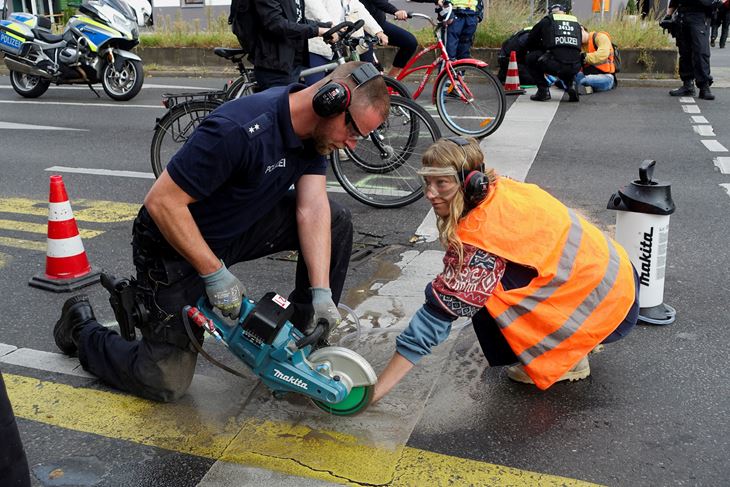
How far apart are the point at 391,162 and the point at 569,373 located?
10.1ft

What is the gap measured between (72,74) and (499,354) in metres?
9.67

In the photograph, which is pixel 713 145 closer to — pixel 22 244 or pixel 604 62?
pixel 604 62

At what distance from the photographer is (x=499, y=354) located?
326 cm

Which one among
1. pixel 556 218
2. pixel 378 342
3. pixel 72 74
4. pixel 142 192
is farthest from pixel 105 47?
pixel 556 218

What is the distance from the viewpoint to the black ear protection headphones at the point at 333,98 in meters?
2.77

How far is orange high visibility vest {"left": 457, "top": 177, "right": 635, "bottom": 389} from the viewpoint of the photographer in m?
2.95

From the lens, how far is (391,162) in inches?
241

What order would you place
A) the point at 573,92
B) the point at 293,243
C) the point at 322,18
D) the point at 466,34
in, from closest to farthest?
the point at 293,243 → the point at 322,18 → the point at 573,92 → the point at 466,34

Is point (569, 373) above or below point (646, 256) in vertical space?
below

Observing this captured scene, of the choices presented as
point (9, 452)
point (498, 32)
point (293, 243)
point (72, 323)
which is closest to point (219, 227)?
point (293, 243)

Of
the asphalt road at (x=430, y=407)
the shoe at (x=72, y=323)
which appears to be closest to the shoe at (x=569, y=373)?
the asphalt road at (x=430, y=407)

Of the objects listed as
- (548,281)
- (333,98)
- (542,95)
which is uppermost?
(333,98)

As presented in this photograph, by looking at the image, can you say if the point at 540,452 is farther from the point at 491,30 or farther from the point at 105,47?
the point at 491,30

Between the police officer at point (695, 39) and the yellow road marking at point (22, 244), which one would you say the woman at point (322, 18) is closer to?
the yellow road marking at point (22, 244)
